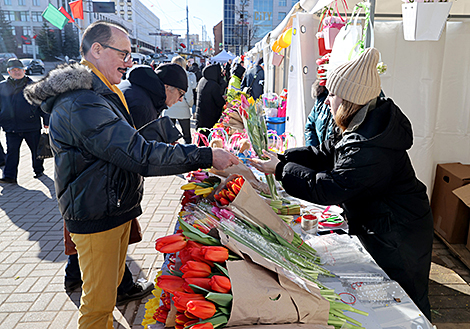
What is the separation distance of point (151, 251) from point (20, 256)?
134cm

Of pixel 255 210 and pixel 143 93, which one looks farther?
pixel 143 93

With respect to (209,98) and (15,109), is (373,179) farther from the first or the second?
(15,109)

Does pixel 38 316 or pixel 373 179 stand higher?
pixel 373 179

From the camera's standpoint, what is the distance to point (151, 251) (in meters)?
3.62

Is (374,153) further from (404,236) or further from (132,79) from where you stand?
(132,79)

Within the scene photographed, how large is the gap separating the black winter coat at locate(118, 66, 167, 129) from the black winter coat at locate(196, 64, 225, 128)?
Result: 3.11 m

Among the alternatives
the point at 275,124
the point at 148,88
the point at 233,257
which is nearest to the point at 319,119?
the point at 148,88

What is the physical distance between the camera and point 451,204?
11.5ft

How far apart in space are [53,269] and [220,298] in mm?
2887

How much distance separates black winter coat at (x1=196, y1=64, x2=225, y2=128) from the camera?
6008 mm

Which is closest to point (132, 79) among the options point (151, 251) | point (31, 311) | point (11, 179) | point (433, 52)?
point (151, 251)

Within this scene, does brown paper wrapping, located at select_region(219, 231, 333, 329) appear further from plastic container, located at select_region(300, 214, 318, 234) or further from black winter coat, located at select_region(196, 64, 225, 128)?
black winter coat, located at select_region(196, 64, 225, 128)

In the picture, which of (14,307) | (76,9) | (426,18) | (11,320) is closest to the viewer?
(426,18)

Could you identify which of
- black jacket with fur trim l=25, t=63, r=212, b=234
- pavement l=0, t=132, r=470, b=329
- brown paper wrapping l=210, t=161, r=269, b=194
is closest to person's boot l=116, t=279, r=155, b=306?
pavement l=0, t=132, r=470, b=329
